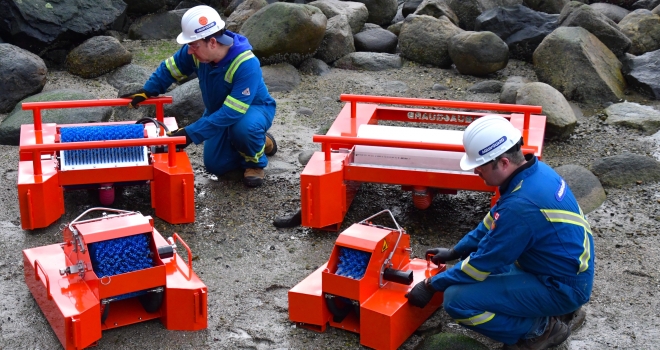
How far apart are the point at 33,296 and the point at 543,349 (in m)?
2.95

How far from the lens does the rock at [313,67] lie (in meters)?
8.99

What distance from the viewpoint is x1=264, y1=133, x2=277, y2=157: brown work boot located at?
6.68 m

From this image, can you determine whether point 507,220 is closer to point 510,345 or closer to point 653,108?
point 510,345

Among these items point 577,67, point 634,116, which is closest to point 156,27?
point 577,67

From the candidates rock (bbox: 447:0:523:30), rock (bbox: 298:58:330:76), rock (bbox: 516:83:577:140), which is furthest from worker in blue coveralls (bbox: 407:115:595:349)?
rock (bbox: 447:0:523:30)

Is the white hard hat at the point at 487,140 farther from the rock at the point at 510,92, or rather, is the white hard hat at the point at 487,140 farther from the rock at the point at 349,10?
the rock at the point at 349,10

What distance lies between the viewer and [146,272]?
4.07m

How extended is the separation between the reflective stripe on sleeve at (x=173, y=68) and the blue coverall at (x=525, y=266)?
3.12 metres

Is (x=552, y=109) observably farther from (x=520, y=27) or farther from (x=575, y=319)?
(x=575, y=319)

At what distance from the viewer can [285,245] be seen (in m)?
5.35

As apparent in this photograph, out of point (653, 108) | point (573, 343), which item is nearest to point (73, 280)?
point (573, 343)

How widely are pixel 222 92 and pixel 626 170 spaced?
10.9 feet

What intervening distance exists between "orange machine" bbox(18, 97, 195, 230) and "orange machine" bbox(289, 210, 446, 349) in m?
1.52

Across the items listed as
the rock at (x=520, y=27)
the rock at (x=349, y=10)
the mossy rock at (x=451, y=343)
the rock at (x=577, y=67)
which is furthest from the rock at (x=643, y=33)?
the mossy rock at (x=451, y=343)
